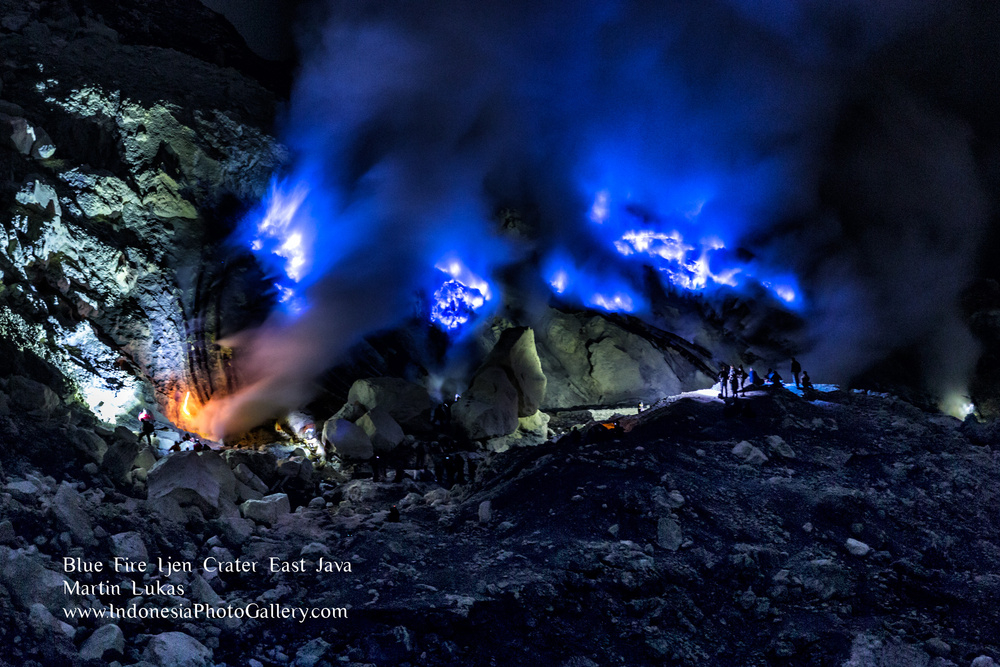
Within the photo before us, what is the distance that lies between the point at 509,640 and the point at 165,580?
3.97m

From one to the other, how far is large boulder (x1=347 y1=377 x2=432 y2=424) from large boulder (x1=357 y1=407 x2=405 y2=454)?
87cm

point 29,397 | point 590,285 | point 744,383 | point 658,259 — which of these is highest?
point 658,259

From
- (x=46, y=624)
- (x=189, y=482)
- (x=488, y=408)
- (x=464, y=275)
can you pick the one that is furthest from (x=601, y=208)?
(x=46, y=624)

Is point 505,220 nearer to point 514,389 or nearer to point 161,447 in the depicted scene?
point 514,389

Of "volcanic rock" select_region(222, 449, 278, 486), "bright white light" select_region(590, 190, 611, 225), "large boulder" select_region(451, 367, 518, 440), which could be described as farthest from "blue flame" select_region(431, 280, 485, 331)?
"volcanic rock" select_region(222, 449, 278, 486)

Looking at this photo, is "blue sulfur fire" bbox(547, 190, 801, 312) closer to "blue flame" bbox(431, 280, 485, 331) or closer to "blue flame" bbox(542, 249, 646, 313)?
"blue flame" bbox(542, 249, 646, 313)

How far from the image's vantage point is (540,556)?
8922 mm

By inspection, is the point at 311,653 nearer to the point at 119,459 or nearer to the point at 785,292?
the point at 119,459

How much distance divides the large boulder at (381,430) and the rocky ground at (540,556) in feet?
19.2

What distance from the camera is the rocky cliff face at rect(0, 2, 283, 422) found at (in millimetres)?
16641

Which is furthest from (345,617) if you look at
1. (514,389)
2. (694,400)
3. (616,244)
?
(616,244)

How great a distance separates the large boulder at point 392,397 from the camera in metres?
20.8

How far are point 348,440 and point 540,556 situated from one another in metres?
10.5

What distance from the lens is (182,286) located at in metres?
21.1
